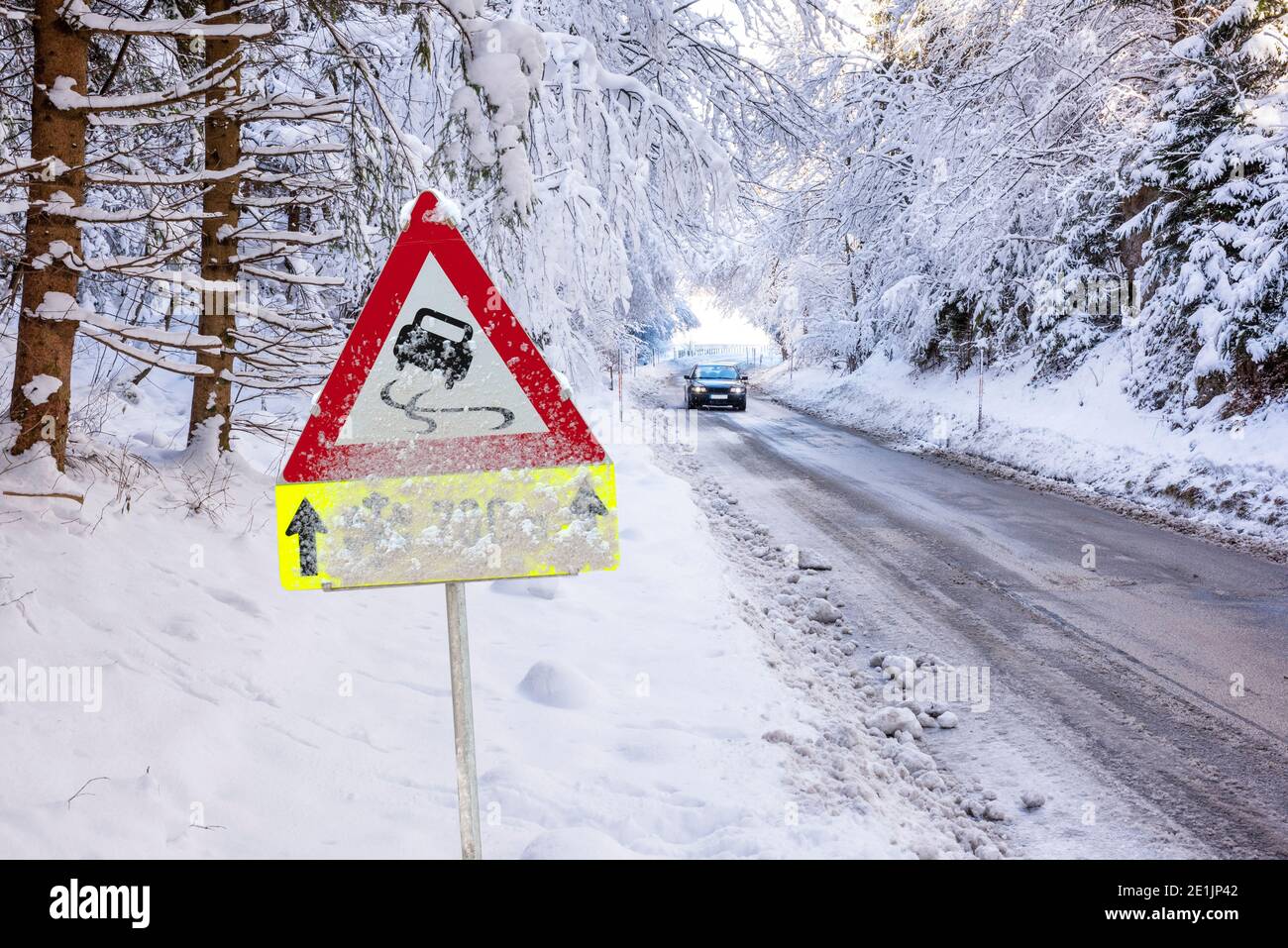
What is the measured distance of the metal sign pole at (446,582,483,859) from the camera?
2203 mm

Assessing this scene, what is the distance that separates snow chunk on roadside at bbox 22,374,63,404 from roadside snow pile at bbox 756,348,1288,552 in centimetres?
1051

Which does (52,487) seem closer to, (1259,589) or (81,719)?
(81,719)

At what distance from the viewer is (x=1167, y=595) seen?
6820 millimetres

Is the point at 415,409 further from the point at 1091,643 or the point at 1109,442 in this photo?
the point at 1109,442

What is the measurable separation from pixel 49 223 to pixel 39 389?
2.75 feet

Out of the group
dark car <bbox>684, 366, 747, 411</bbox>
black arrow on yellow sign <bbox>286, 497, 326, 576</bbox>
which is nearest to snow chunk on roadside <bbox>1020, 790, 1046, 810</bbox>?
black arrow on yellow sign <bbox>286, 497, 326, 576</bbox>

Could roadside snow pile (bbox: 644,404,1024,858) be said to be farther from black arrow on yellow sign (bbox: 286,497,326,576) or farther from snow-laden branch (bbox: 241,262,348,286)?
Answer: snow-laden branch (bbox: 241,262,348,286)

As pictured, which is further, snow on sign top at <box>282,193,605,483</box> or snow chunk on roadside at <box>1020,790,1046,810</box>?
snow chunk on roadside at <box>1020,790,1046,810</box>

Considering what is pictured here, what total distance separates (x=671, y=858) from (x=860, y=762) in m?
1.34

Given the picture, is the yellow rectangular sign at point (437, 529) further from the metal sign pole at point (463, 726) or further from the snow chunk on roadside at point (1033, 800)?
the snow chunk on roadside at point (1033, 800)

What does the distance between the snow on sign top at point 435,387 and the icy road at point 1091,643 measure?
9.53 feet

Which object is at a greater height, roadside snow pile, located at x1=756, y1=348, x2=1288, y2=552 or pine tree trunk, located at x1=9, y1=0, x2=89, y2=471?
pine tree trunk, located at x1=9, y1=0, x2=89, y2=471

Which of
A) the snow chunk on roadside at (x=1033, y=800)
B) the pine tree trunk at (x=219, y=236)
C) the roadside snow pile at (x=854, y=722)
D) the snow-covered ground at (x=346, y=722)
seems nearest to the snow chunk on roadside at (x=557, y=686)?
the snow-covered ground at (x=346, y=722)

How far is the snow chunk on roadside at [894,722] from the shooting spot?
4559mm
